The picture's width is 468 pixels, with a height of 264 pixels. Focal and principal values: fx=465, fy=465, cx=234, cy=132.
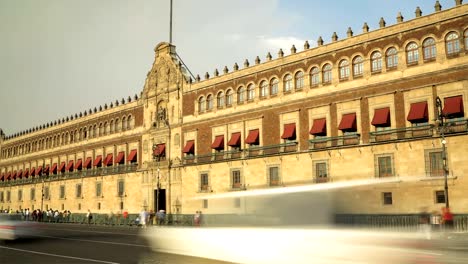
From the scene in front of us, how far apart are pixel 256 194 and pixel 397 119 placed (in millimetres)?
20701

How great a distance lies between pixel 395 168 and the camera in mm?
29578

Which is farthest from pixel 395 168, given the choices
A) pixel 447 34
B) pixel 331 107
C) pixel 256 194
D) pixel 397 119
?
pixel 256 194

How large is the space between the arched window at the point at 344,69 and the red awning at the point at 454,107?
24.3ft

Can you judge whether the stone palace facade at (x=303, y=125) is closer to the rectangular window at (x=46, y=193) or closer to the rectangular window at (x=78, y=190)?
the rectangular window at (x=78, y=190)

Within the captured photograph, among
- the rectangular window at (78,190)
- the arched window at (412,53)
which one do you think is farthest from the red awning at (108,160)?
the arched window at (412,53)

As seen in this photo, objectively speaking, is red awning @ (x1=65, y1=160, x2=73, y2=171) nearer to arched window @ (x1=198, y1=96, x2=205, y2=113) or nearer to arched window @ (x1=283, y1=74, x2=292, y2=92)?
arched window @ (x1=198, y1=96, x2=205, y2=113)

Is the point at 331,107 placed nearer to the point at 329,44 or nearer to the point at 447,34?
the point at 329,44

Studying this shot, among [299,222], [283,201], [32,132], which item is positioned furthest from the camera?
[32,132]

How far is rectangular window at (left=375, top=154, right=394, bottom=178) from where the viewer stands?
29875mm

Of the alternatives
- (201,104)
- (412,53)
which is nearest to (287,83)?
(412,53)

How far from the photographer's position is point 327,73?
112ft

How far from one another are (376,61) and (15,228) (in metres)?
24.2

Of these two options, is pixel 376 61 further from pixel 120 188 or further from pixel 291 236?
pixel 120 188

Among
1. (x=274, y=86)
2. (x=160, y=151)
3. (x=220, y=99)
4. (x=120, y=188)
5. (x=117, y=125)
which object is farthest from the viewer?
(x=117, y=125)
